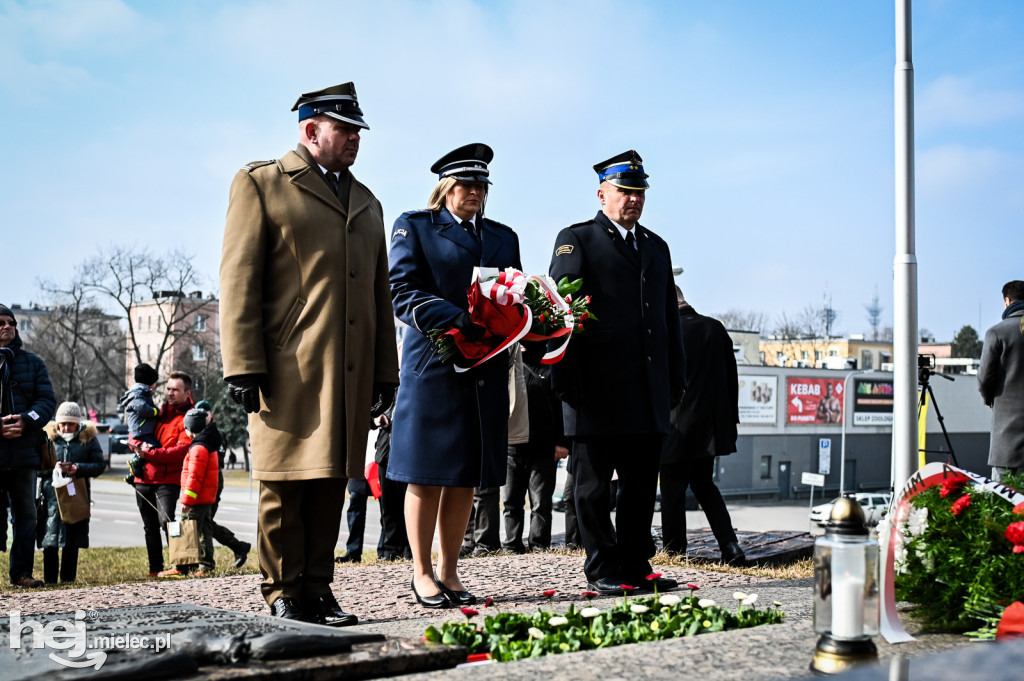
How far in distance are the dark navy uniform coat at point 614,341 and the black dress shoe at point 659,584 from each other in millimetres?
799

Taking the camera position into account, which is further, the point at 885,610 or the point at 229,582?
the point at 229,582

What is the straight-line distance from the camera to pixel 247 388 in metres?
4.91

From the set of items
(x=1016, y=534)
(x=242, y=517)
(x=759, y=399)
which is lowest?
(x=242, y=517)

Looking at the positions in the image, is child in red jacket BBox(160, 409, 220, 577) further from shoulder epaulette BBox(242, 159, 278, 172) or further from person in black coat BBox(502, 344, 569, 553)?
shoulder epaulette BBox(242, 159, 278, 172)

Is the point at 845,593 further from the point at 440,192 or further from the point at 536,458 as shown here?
the point at 536,458

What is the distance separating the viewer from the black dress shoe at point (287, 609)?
16.1 ft

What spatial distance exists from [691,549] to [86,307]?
62593mm

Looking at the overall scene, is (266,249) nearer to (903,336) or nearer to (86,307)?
(903,336)

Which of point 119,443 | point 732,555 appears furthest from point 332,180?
point 119,443

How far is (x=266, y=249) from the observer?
16.9ft

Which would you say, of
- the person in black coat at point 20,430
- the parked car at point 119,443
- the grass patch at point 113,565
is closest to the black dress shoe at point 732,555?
the grass patch at point 113,565

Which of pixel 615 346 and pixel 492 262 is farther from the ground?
pixel 492 262

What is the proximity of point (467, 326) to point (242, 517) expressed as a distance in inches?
1261

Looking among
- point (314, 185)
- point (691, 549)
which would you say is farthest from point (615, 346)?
point (691, 549)
